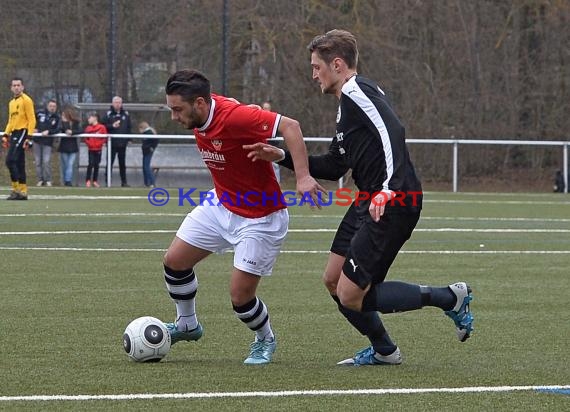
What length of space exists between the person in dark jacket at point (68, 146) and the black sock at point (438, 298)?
801 inches

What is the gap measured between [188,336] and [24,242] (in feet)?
22.6

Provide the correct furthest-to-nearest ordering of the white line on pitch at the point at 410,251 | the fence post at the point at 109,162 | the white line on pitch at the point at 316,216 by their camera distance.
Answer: the fence post at the point at 109,162 < the white line on pitch at the point at 316,216 < the white line on pitch at the point at 410,251

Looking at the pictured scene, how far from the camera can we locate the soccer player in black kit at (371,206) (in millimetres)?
6445

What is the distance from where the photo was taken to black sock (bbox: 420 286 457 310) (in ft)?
22.0

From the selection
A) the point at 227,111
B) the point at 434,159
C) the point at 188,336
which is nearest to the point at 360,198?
the point at 227,111

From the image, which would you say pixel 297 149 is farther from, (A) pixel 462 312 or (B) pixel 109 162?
(B) pixel 109 162

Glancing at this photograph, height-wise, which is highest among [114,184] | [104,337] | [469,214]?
[104,337]

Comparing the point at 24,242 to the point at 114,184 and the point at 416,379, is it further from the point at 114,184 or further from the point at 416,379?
the point at 114,184

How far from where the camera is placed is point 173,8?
3042cm

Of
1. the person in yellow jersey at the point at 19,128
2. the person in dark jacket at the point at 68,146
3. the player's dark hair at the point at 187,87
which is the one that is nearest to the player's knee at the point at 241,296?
the player's dark hair at the point at 187,87

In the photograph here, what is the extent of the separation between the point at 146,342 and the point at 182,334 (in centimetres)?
47

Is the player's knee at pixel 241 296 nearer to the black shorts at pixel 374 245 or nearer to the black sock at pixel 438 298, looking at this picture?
the black shorts at pixel 374 245

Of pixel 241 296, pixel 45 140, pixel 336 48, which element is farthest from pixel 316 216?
pixel 336 48

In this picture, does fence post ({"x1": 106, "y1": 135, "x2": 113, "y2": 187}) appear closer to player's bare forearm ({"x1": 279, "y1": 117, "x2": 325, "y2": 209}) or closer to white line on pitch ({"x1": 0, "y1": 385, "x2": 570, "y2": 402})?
player's bare forearm ({"x1": 279, "y1": 117, "x2": 325, "y2": 209})
